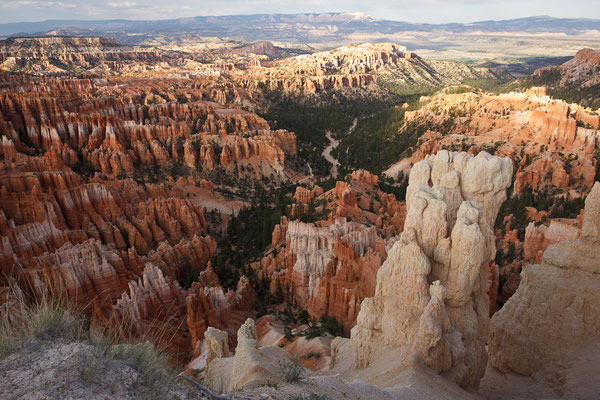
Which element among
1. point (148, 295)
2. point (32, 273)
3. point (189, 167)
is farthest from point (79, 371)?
point (189, 167)

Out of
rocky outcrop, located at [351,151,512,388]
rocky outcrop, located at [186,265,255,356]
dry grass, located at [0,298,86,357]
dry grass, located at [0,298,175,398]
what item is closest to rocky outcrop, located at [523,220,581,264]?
rocky outcrop, located at [351,151,512,388]

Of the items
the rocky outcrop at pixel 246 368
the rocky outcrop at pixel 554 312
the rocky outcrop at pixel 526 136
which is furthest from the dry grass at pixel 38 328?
the rocky outcrop at pixel 526 136

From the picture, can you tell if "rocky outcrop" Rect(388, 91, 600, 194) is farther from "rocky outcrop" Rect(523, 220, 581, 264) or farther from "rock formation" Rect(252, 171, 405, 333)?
"rock formation" Rect(252, 171, 405, 333)

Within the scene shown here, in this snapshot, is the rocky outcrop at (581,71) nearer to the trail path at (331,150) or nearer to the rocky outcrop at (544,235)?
the trail path at (331,150)

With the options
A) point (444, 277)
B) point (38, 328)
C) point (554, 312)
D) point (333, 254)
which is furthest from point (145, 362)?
point (333, 254)

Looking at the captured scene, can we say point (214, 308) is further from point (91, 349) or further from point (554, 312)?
point (91, 349)
